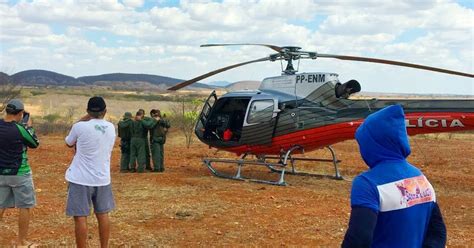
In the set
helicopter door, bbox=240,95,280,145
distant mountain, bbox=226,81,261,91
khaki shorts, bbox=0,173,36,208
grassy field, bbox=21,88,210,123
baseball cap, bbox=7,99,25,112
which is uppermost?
distant mountain, bbox=226,81,261,91

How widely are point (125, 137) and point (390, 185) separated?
10.8 meters

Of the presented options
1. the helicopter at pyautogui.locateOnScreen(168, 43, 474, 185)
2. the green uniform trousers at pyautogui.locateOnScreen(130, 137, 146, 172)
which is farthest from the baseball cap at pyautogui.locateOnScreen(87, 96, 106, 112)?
the green uniform trousers at pyautogui.locateOnScreen(130, 137, 146, 172)

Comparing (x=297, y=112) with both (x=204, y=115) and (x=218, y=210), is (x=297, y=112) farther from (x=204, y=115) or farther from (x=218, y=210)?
(x=218, y=210)

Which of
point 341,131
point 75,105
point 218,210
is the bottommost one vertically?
point 75,105

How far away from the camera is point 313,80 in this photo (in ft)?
35.1

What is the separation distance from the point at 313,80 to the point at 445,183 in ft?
12.4

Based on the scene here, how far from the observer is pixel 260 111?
1102 centimetres

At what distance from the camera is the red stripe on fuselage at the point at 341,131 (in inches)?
362

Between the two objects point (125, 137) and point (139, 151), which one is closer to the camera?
point (139, 151)

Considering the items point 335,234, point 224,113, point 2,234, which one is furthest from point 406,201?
point 224,113

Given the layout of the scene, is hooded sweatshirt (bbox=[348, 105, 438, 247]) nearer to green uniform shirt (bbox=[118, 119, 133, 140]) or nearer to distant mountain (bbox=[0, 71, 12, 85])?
green uniform shirt (bbox=[118, 119, 133, 140])

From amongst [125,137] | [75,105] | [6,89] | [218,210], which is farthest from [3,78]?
[75,105]

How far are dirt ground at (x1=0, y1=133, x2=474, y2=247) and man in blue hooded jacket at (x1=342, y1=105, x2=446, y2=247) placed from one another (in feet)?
13.5

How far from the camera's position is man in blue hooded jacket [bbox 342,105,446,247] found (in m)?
2.27
